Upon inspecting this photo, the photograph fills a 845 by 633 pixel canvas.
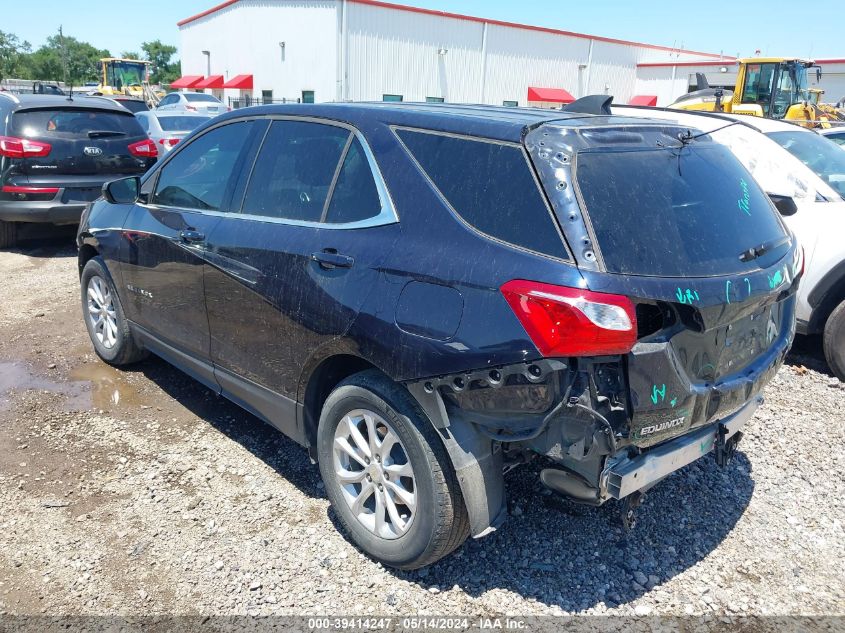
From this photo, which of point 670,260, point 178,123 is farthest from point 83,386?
point 178,123

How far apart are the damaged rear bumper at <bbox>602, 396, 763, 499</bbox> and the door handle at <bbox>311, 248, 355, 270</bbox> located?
130 centimetres

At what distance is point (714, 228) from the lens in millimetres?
2670

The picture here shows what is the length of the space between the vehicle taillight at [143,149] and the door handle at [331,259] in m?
6.71

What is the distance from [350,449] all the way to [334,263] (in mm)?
805

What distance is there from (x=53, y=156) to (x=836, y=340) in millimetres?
8118

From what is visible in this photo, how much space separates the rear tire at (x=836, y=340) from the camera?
4938 mm

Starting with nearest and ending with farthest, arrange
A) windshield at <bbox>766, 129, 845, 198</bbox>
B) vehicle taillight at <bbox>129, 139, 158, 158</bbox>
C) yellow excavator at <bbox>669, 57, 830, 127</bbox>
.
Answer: windshield at <bbox>766, 129, 845, 198</bbox> < vehicle taillight at <bbox>129, 139, 158, 158</bbox> < yellow excavator at <bbox>669, 57, 830, 127</bbox>

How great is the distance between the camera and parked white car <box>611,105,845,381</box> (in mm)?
4961

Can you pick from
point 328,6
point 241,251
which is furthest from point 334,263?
point 328,6

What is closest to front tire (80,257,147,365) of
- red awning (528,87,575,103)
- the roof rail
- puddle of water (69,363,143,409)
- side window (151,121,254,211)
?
puddle of water (69,363,143,409)

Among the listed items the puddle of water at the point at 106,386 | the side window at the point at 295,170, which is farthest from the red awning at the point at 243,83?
the side window at the point at 295,170

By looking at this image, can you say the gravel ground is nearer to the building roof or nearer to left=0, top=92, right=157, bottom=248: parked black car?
left=0, top=92, right=157, bottom=248: parked black car

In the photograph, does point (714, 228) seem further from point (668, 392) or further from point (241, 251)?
point (241, 251)

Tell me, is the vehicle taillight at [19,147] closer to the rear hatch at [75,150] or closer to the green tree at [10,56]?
the rear hatch at [75,150]
